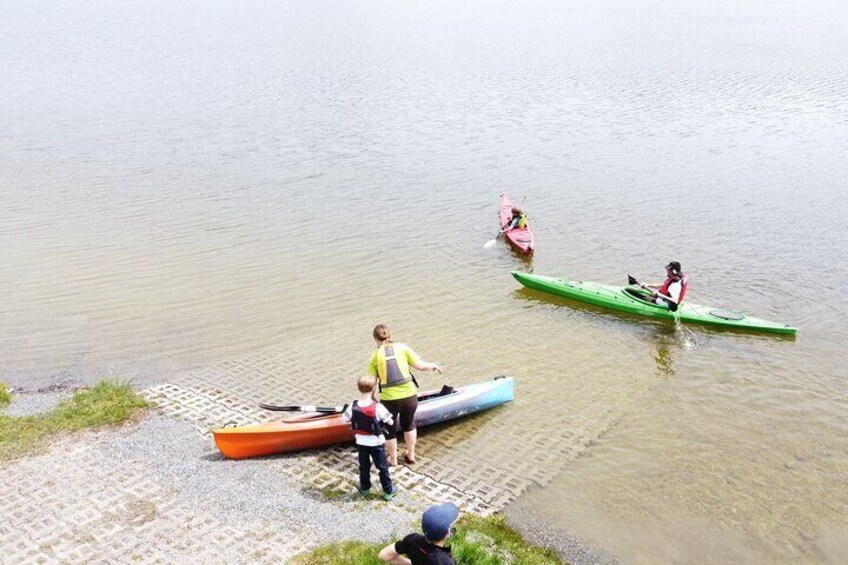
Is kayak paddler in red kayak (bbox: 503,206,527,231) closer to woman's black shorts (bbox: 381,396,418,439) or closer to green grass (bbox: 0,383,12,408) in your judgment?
woman's black shorts (bbox: 381,396,418,439)

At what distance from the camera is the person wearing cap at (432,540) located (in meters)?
5.71

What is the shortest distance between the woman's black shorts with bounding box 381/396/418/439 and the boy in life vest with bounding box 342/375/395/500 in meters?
0.43

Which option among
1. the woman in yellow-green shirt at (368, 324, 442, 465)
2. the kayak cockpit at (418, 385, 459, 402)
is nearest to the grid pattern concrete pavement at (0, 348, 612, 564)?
the kayak cockpit at (418, 385, 459, 402)

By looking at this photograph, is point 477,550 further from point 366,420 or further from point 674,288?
point 674,288

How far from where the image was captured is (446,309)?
1631 centimetres

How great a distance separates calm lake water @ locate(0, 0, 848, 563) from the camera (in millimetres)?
11133

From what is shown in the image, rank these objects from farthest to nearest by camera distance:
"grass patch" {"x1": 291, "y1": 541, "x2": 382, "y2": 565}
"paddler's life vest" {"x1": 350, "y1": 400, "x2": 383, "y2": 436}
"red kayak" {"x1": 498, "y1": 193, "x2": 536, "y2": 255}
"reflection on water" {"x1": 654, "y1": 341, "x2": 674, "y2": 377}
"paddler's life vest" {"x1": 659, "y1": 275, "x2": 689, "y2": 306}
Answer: "red kayak" {"x1": 498, "y1": 193, "x2": 536, "y2": 255} < "paddler's life vest" {"x1": 659, "y1": 275, "x2": 689, "y2": 306} < "reflection on water" {"x1": 654, "y1": 341, "x2": 674, "y2": 377} < "paddler's life vest" {"x1": 350, "y1": 400, "x2": 383, "y2": 436} < "grass patch" {"x1": 291, "y1": 541, "x2": 382, "y2": 565}

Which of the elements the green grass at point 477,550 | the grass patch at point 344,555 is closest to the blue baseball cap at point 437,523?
the green grass at point 477,550

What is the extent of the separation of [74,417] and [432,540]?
25.4 ft

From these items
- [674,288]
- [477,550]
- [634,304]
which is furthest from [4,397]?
[674,288]

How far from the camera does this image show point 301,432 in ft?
33.9

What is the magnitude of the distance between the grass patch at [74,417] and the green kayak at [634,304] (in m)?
9.60

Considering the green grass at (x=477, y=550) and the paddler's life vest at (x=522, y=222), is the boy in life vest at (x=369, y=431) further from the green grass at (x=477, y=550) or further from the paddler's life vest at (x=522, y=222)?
the paddler's life vest at (x=522, y=222)

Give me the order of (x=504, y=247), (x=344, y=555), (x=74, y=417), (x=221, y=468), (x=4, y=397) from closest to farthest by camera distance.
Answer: (x=344, y=555)
(x=221, y=468)
(x=74, y=417)
(x=4, y=397)
(x=504, y=247)
